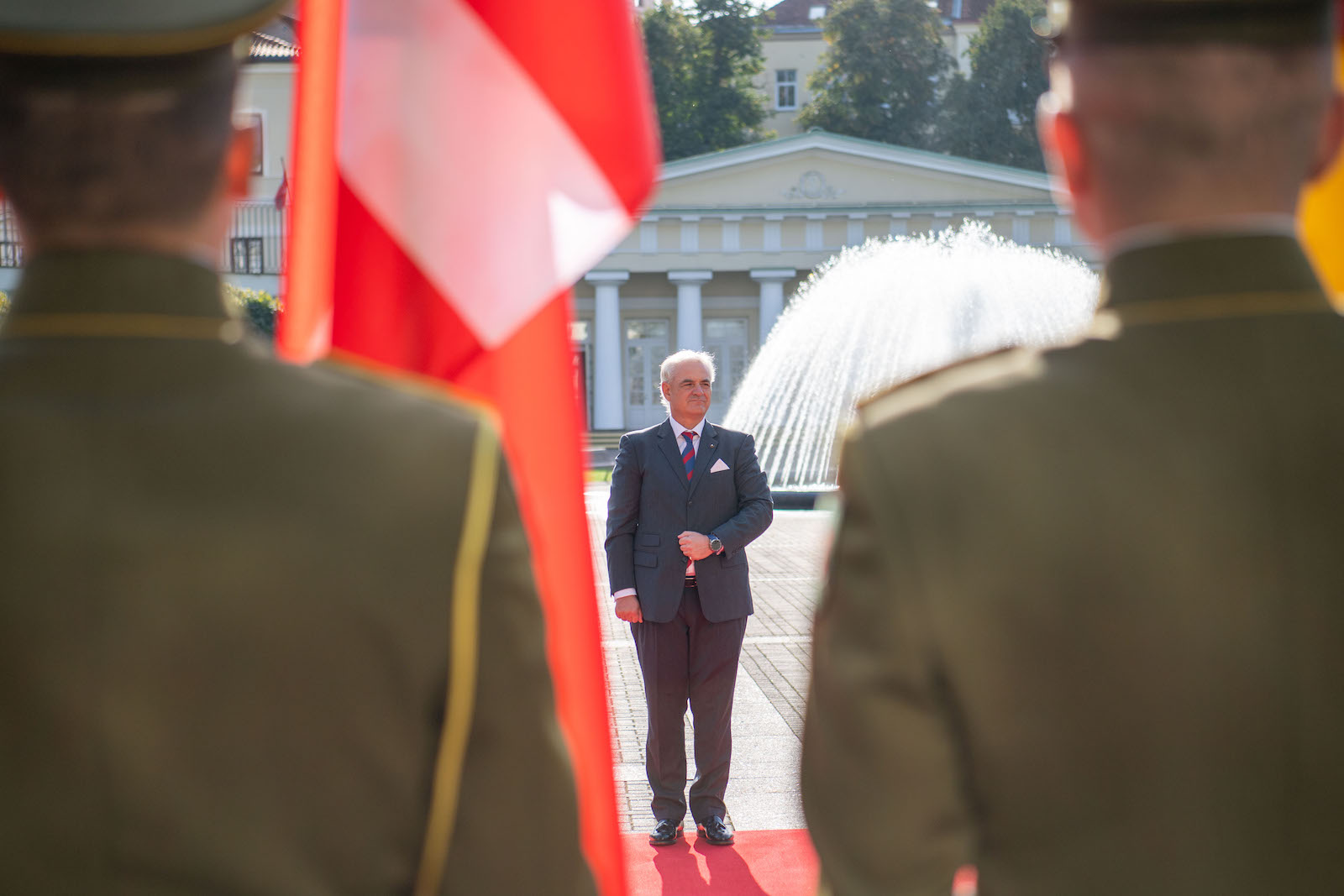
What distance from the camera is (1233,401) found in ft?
4.29

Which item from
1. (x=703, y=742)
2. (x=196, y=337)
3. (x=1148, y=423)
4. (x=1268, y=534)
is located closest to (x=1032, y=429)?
(x=1148, y=423)

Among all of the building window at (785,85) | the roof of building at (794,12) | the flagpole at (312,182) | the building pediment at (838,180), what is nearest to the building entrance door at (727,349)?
the building pediment at (838,180)

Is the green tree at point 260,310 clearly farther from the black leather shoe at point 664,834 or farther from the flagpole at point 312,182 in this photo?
the flagpole at point 312,182

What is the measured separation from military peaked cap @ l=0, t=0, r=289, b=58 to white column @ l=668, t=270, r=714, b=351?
4095 cm

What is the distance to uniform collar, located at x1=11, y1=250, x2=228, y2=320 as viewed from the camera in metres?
1.35

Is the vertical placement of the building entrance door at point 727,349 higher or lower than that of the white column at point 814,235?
lower

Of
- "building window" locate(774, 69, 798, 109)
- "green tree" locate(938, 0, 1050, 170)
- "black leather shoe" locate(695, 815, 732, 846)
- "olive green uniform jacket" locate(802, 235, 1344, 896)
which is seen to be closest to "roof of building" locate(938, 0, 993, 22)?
"building window" locate(774, 69, 798, 109)

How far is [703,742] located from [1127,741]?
4572 millimetres

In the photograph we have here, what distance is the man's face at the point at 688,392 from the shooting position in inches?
239

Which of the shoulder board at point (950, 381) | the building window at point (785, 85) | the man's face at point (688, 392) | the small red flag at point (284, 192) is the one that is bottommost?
the shoulder board at point (950, 381)

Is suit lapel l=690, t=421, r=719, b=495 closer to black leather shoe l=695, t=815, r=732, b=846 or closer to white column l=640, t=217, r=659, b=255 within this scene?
black leather shoe l=695, t=815, r=732, b=846

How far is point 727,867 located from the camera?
535 cm

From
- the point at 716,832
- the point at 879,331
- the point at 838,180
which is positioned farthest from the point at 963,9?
the point at 716,832

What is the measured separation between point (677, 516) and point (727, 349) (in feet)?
128
